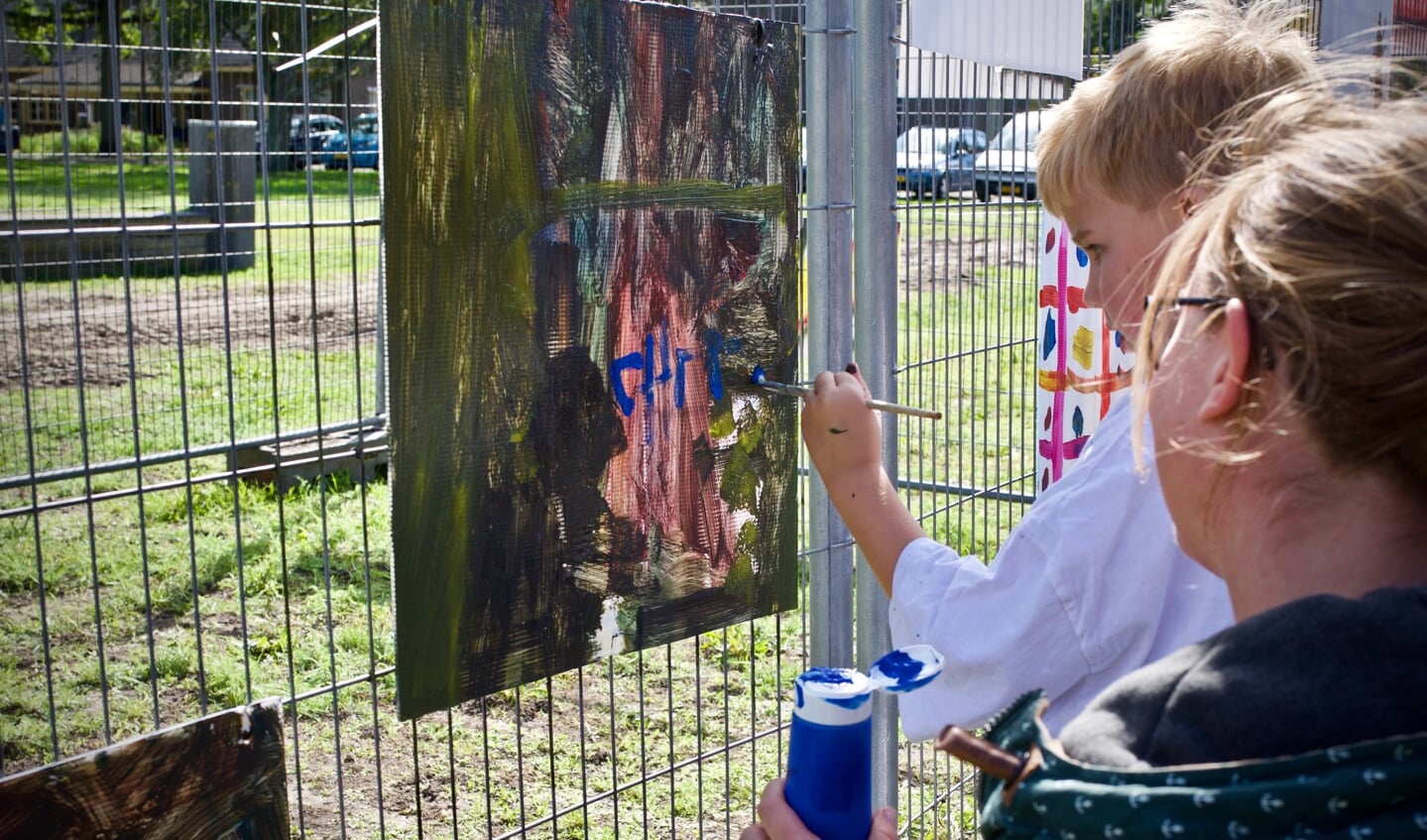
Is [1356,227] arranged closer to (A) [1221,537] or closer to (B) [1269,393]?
(B) [1269,393]

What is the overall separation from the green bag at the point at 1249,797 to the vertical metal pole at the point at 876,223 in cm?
150

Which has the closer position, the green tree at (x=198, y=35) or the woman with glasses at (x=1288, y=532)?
the woman with glasses at (x=1288, y=532)

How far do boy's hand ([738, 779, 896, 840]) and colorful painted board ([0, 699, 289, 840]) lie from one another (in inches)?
23.3

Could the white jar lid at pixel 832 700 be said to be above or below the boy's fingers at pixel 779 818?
above

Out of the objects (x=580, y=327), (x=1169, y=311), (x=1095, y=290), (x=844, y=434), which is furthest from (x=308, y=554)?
(x=1169, y=311)

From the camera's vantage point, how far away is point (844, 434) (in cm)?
177

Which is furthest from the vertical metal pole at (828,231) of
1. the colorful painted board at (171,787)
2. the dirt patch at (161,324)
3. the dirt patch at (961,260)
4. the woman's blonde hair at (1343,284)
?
the dirt patch at (161,324)

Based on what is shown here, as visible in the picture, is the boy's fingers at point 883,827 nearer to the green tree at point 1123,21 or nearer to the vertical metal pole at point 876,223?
the vertical metal pole at point 876,223

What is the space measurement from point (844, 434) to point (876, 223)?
24.6 inches

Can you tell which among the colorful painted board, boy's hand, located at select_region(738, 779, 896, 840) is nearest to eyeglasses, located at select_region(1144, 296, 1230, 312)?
boy's hand, located at select_region(738, 779, 896, 840)

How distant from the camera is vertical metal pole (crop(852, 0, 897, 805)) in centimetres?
221

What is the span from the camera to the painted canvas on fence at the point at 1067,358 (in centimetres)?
288

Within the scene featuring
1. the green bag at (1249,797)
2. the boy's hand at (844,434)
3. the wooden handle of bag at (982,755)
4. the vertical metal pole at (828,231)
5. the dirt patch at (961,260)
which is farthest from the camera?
the dirt patch at (961,260)

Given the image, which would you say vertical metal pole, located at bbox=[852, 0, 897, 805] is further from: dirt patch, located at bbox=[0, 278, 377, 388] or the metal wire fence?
dirt patch, located at bbox=[0, 278, 377, 388]
